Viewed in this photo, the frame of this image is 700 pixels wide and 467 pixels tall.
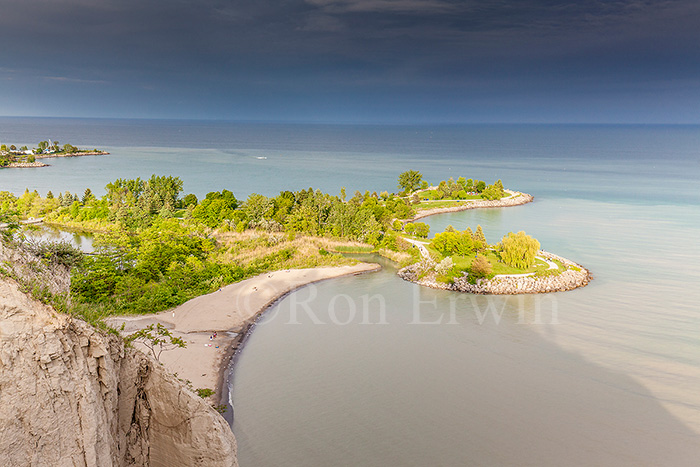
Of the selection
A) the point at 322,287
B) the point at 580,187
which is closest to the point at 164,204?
the point at 322,287

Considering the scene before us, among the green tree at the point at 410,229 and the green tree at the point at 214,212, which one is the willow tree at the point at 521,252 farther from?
the green tree at the point at 214,212

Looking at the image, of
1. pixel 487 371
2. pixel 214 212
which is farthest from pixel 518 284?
pixel 214 212

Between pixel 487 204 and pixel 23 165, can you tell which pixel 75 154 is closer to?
pixel 23 165

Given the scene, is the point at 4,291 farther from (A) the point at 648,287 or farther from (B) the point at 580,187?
(B) the point at 580,187

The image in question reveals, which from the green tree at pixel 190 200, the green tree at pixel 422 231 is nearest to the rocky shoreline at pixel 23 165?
the green tree at pixel 190 200

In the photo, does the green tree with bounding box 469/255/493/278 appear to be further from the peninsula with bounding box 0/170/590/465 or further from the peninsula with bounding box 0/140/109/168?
the peninsula with bounding box 0/140/109/168

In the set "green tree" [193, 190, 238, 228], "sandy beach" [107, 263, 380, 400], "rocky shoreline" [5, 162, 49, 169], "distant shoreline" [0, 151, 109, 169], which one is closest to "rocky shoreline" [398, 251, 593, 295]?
"sandy beach" [107, 263, 380, 400]
